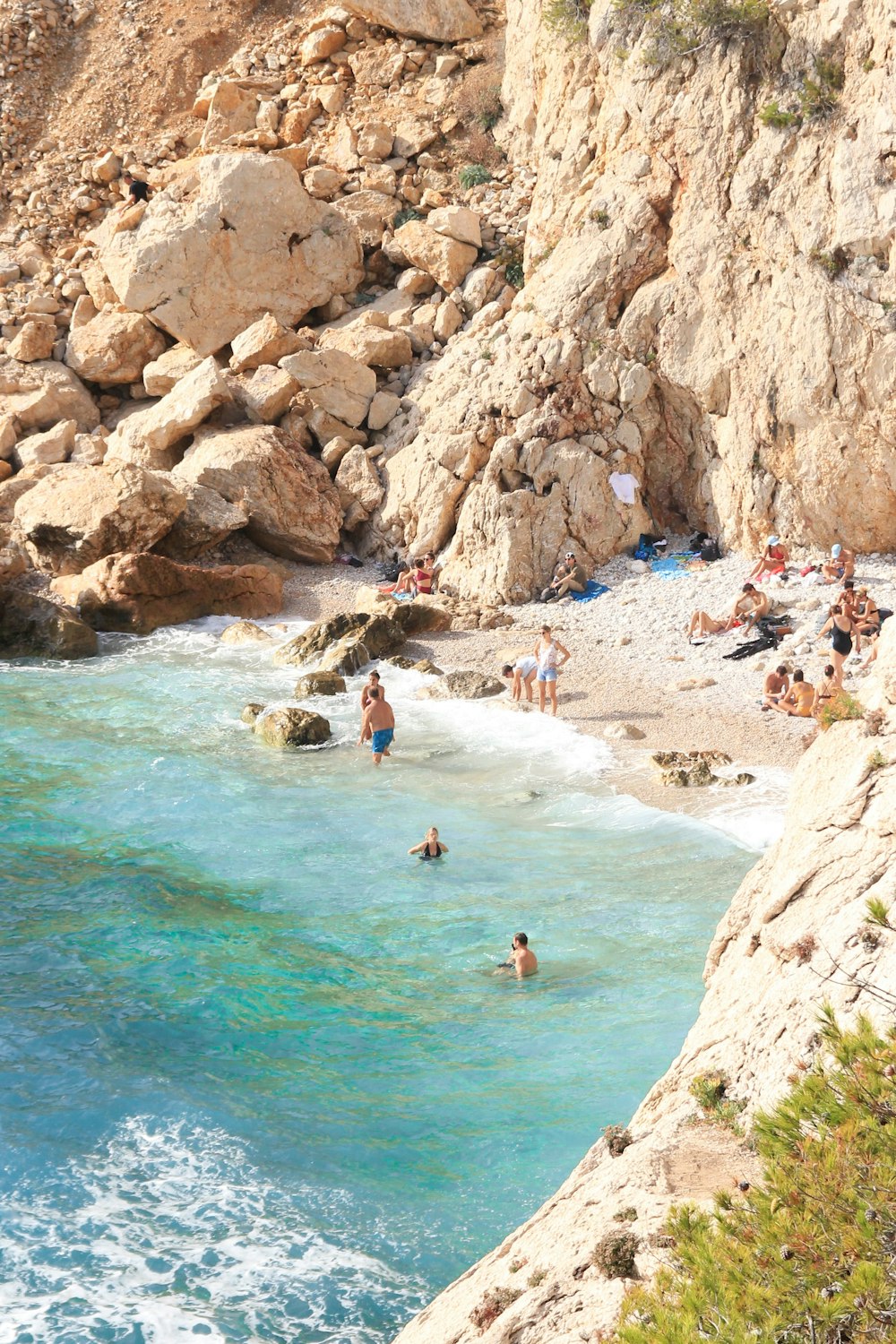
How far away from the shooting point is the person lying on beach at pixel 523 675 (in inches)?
662

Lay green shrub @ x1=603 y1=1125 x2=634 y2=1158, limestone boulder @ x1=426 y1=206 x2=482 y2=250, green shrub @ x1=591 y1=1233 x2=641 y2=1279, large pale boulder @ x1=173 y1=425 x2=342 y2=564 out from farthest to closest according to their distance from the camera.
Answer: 1. limestone boulder @ x1=426 y1=206 x2=482 y2=250
2. large pale boulder @ x1=173 y1=425 x2=342 y2=564
3. green shrub @ x1=603 y1=1125 x2=634 y2=1158
4. green shrub @ x1=591 y1=1233 x2=641 y2=1279

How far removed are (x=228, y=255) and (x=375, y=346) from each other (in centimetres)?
438

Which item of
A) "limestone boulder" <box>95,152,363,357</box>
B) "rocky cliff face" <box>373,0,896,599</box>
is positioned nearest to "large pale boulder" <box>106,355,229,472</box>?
"limestone boulder" <box>95,152,363,357</box>

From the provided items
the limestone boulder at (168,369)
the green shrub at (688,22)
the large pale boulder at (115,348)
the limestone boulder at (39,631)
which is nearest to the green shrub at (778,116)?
the green shrub at (688,22)

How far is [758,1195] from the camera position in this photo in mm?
3186

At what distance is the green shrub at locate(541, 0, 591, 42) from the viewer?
24000 mm

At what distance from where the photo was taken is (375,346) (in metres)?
25.1

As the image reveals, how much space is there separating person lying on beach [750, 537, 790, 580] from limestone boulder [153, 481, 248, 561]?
10.3m

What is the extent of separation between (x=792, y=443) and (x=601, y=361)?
4212 mm

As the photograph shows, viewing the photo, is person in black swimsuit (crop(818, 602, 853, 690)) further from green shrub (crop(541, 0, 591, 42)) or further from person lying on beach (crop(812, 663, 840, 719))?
green shrub (crop(541, 0, 591, 42))

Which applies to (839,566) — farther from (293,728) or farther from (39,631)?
(39,631)

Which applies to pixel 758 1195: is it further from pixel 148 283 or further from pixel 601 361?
pixel 148 283

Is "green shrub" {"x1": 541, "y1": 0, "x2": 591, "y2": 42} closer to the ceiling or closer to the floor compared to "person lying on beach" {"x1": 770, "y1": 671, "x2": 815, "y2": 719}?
closer to the ceiling

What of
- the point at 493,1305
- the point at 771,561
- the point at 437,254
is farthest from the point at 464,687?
the point at 493,1305
